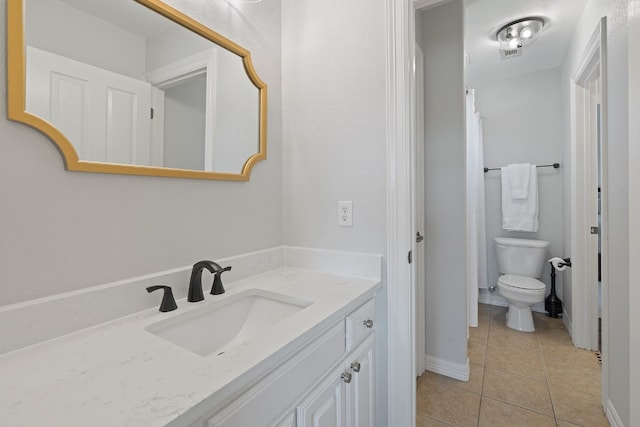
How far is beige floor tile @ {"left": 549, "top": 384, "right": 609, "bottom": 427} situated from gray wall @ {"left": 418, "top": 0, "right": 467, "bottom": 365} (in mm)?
503

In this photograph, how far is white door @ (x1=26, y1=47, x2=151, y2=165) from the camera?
78 cm

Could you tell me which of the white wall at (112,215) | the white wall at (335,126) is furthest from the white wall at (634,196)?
the white wall at (112,215)

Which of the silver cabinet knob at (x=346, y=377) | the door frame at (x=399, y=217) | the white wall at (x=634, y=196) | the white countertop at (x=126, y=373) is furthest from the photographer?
the door frame at (x=399, y=217)

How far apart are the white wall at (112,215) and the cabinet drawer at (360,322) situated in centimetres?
58

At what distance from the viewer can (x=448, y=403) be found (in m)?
1.73

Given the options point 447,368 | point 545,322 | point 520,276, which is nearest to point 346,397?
point 447,368

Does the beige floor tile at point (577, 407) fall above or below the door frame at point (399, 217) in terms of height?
below

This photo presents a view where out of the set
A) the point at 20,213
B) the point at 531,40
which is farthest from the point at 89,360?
the point at 531,40

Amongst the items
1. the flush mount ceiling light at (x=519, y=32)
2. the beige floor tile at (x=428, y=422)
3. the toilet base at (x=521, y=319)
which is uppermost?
the flush mount ceiling light at (x=519, y=32)

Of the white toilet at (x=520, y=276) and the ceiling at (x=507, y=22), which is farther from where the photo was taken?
the white toilet at (x=520, y=276)

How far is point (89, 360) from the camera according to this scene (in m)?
0.68

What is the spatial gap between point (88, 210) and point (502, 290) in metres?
3.00

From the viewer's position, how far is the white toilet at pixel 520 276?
255 cm

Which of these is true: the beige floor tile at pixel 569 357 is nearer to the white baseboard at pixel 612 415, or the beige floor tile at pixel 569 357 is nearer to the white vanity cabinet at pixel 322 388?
the white baseboard at pixel 612 415
